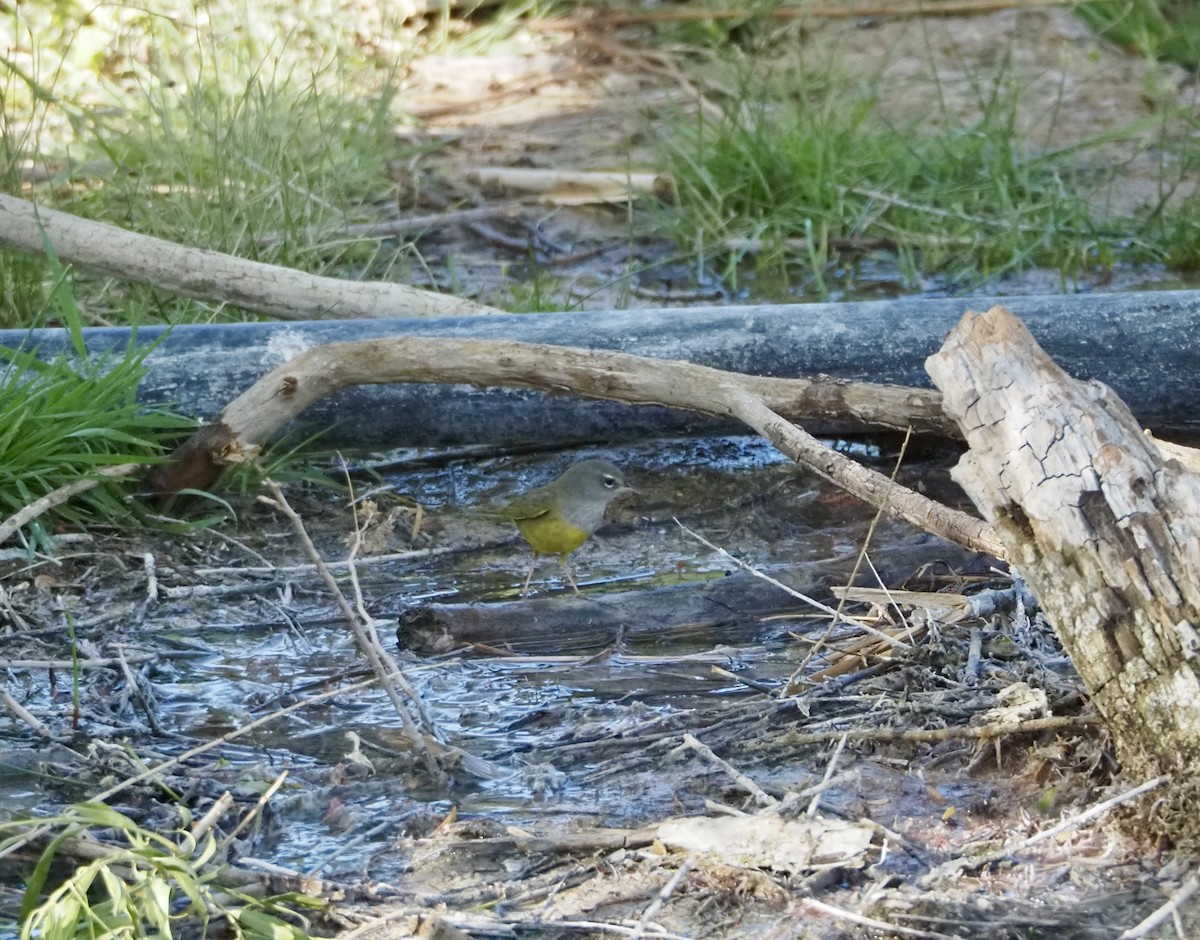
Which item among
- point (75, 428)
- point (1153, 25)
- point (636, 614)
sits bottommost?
point (1153, 25)

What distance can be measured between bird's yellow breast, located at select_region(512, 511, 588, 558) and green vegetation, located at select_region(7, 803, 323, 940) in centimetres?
197

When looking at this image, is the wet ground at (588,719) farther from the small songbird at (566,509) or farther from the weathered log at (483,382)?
the weathered log at (483,382)

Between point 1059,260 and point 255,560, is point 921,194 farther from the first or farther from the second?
point 255,560

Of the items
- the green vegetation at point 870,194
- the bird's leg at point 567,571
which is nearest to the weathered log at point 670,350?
the bird's leg at point 567,571

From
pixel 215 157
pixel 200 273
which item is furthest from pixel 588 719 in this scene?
pixel 215 157

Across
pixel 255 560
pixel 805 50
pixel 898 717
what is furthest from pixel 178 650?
pixel 805 50

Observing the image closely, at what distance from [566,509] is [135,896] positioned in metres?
2.42

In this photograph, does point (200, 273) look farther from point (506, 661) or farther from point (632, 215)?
point (632, 215)

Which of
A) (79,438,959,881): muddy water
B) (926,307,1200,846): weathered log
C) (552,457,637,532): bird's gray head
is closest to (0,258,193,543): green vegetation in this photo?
(79,438,959,881): muddy water

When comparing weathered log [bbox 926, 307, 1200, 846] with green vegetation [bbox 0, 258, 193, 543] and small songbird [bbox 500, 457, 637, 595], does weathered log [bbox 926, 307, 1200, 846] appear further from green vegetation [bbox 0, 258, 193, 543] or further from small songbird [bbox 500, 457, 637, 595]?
green vegetation [bbox 0, 258, 193, 543]

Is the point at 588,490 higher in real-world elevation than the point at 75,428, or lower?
lower

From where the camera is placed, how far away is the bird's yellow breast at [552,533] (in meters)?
4.78

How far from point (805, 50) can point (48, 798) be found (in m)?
9.00

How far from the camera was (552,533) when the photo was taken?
15.7 ft
